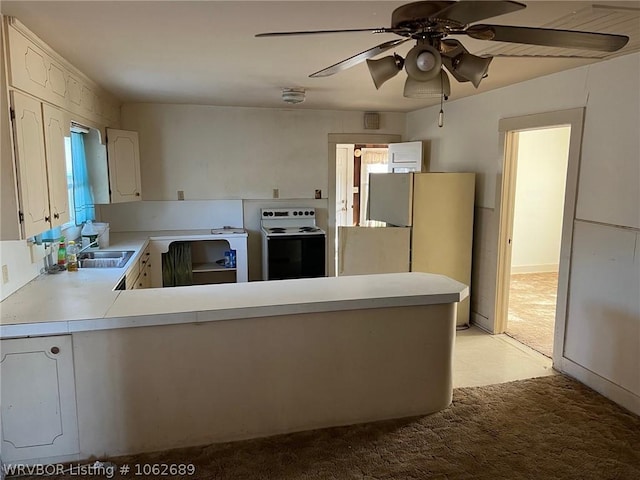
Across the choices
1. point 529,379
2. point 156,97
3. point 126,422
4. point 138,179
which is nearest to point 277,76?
point 156,97

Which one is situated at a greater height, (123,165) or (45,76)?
(45,76)

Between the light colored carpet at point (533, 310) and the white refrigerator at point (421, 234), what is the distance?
0.78 m

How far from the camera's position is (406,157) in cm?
540

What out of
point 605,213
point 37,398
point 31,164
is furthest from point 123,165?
point 605,213

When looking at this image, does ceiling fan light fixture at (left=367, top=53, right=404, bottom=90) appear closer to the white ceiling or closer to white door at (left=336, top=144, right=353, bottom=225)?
the white ceiling

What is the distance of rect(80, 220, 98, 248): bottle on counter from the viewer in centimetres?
394

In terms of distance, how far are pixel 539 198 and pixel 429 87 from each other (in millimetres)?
5570

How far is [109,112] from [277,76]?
1860 mm

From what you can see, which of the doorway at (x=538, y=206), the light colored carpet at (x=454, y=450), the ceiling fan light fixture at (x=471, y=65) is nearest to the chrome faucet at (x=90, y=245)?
the light colored carpet at (x=454, y=450)

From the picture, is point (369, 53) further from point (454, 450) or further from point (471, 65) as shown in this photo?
point (454, 450)

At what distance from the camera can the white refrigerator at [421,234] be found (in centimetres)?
424

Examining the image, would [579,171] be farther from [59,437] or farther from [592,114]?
[59,437]

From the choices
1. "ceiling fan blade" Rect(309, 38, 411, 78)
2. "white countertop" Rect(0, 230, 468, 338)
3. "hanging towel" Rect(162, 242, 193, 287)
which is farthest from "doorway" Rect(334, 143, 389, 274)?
"ceiling fan blade" Rect(309, 38, 411, 78)

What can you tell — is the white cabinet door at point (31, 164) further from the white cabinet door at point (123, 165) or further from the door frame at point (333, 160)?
the door frame at point (333, 160)
